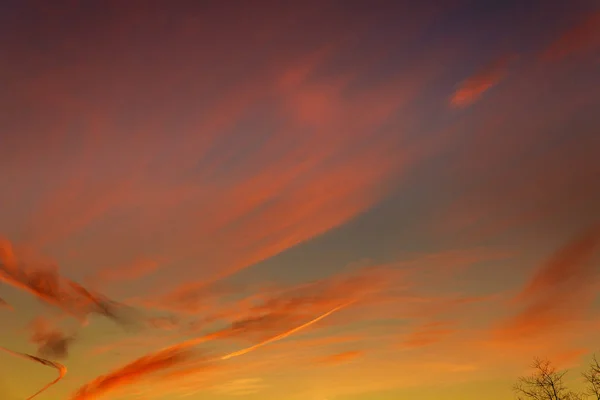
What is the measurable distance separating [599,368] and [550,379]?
6.75 m

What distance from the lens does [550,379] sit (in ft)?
277

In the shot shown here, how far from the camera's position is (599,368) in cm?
8006
